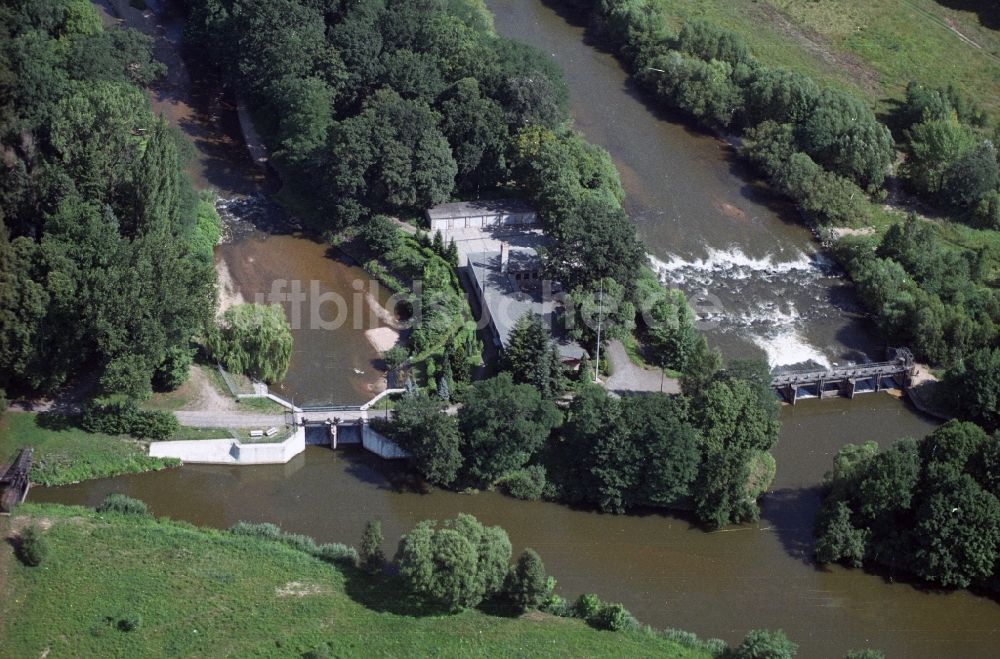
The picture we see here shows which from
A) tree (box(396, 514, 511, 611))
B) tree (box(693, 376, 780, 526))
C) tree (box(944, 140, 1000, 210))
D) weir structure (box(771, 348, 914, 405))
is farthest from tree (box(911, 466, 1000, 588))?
tree (box(944, 140, 1000, 210))

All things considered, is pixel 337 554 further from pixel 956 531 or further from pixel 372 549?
pixel 956 531

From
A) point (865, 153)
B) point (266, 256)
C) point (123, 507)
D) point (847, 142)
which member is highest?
point (847, 142)

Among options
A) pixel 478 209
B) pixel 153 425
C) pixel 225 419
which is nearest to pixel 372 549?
pixel 225 419

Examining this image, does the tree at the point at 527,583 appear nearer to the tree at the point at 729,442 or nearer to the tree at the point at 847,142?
the tree at the point at 729,442

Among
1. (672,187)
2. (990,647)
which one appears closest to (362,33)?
(672,187)

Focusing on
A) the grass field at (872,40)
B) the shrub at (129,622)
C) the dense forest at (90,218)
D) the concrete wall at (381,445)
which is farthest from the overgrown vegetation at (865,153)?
the shrub at (129,622)

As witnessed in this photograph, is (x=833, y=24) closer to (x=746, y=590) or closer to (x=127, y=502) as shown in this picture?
(x=746, y=590)

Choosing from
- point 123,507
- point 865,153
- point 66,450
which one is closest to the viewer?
point 123,507
